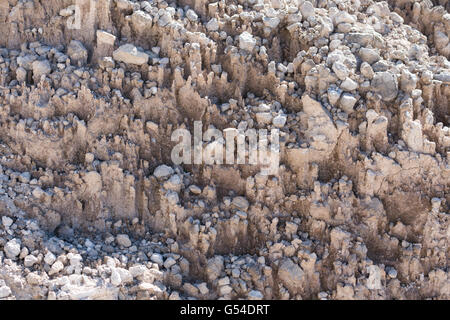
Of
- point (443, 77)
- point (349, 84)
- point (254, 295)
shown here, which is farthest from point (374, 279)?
point (443, 77)

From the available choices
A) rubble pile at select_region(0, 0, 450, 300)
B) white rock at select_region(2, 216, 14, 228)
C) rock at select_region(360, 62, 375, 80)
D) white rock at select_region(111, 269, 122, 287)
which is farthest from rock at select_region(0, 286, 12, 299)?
rock at select_region(360, 62, 375, 80)

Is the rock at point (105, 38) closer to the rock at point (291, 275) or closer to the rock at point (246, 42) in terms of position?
the rock at point (246, 42)

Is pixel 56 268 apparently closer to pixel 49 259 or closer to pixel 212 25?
pixel 49 259

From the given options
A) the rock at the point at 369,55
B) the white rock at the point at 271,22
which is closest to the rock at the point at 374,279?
the rock at the point at 369,55

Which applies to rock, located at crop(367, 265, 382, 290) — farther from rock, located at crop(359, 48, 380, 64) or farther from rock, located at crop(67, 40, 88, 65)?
rock, located at crop(67, 40, 88, 65)

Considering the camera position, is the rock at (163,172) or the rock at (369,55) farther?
the rock at (369,55)

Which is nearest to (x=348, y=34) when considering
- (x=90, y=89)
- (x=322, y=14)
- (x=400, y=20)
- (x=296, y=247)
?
(x=322, y=14)
